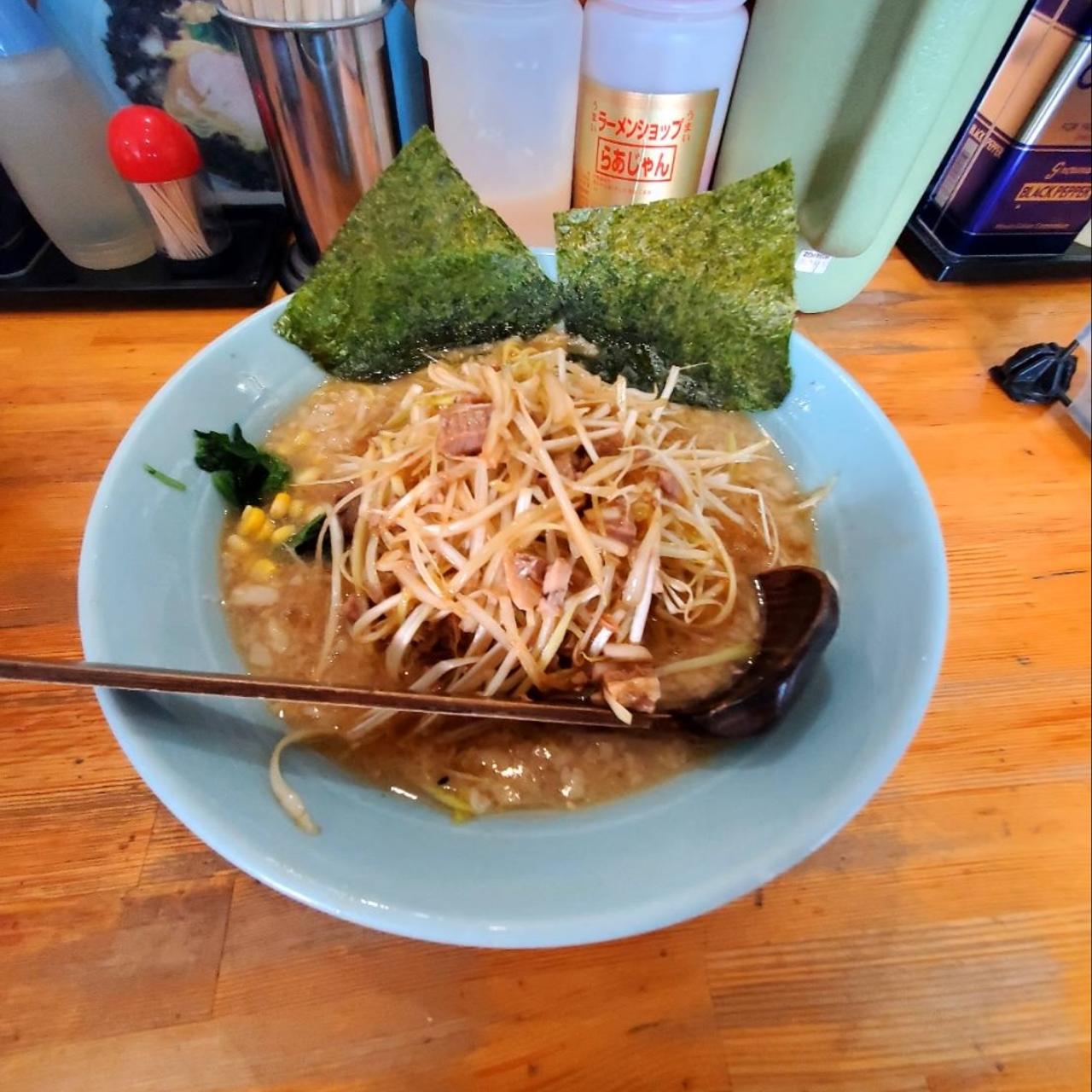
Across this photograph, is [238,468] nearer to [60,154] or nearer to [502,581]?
[502,581]

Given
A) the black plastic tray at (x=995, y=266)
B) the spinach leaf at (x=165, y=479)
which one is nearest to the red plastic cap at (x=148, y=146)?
the spinach leaf at (x=165, y=479)

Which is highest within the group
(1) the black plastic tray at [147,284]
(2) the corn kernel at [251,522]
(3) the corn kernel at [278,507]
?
(2) the corn kernel at [251,522]

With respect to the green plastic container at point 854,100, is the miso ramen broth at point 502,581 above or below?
below

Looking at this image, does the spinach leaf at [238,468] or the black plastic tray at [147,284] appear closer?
the spinach leaf at [238,468]

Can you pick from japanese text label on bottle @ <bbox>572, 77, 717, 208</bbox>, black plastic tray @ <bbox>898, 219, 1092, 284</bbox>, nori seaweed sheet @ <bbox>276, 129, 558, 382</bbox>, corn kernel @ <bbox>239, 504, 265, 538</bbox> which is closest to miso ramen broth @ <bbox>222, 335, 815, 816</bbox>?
corn kernel @ <bbox>239, 504, 265, 538</bbox>

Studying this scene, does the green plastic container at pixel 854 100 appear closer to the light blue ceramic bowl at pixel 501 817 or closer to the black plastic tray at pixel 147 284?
the light blue ceramic bowl at pixel 501 817

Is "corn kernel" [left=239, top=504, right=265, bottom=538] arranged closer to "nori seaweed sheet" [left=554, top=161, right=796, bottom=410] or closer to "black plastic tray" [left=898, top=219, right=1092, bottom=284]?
"nori seaweed sheet" [left=554, top=161, right=796, bottom=410]

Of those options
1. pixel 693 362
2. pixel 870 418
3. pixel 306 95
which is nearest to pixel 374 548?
pixel 693 362

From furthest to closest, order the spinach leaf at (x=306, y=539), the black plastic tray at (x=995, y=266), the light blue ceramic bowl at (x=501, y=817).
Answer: the black plastic tray at (x=995, y=266) < the spinach leaf at (x=306, y=539) < the light blue ceramic bowl at (x=501, y=817)
